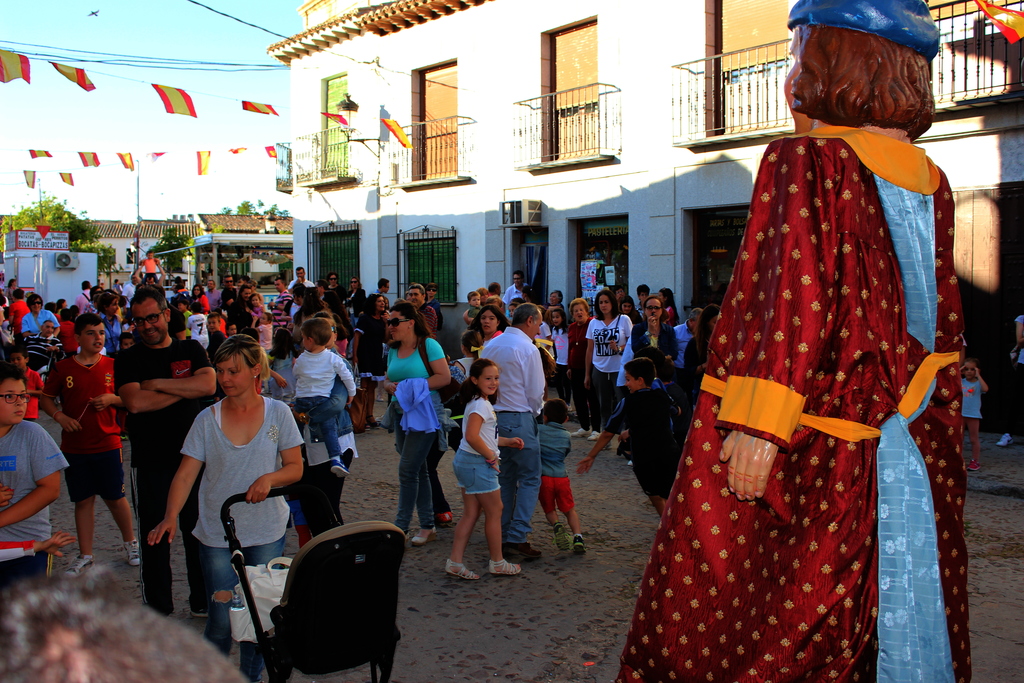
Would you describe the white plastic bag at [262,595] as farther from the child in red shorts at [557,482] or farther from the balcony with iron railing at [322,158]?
the balcony with iron railing at [322,158]

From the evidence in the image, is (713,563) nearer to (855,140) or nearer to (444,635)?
(855,140)

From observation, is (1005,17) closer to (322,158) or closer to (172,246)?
(322,158)

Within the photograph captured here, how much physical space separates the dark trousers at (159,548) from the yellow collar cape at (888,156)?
356 centimetres

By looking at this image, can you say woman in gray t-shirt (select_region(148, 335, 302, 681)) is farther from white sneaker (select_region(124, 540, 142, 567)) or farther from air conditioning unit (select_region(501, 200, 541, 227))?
air conditioning unit (select_region(501, 200, 541, 227))

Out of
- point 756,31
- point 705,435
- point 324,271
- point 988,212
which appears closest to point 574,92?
point 756,31

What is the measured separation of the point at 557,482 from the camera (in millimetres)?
6000

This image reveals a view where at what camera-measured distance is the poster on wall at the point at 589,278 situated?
15609 millimetres

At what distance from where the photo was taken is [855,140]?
8.22ft

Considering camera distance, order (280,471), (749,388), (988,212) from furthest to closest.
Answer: (988,212), (280,471), (749,388)

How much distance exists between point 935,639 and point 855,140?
137 cm

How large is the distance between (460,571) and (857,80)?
3.72m

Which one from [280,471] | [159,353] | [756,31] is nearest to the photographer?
[280,471]

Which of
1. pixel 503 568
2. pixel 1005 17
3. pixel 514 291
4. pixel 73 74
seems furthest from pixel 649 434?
pixel 73 74

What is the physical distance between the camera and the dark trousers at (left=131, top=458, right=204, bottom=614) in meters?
4.57
